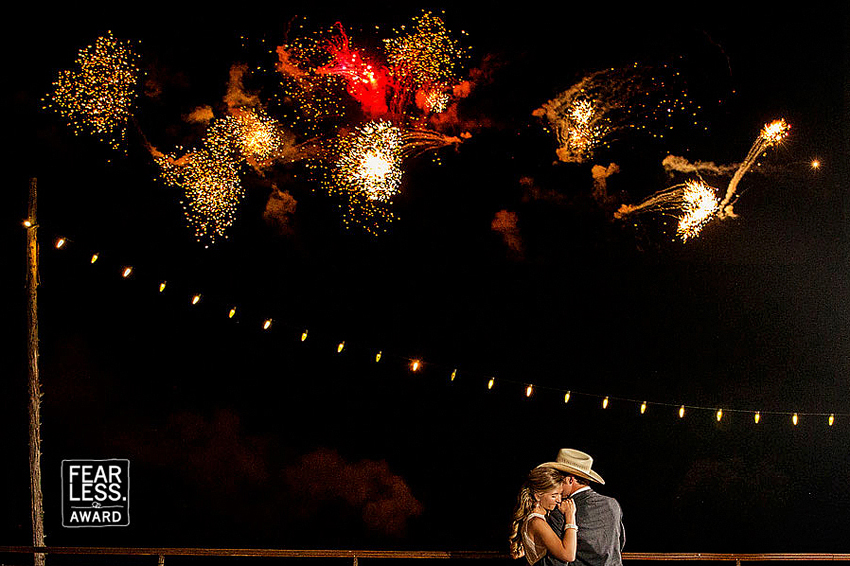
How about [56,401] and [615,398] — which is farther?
[615,398]

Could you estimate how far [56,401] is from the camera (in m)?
6.26

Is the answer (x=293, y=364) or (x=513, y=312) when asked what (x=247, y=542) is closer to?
(x=293, y=364)

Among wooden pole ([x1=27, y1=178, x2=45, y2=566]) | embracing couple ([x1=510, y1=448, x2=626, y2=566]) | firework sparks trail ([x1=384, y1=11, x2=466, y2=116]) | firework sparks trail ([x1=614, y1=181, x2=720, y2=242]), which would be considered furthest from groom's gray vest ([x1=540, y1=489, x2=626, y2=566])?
wooden pole ([x1=27, y1=178, x2=45, y2=566])

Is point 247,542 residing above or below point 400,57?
below

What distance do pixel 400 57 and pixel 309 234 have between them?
1.52 m

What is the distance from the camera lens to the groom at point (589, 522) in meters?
2.83

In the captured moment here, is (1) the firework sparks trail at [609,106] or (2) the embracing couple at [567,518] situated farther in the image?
(1) the firework sparks trail at [609,106]

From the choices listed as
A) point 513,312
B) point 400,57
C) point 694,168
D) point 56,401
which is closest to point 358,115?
point 400,57

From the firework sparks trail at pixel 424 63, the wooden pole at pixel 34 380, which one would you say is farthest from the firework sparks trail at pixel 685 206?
the wooden pole at pixel 34 380

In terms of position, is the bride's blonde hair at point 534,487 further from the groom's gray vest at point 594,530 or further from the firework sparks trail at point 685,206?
the firework sparks trail at point 685,206

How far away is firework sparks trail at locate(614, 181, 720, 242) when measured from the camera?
21.6 ft

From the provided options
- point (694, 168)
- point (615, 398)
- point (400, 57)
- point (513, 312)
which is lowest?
point (615, 398)

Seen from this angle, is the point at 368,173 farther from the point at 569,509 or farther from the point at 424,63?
the point at 569,509

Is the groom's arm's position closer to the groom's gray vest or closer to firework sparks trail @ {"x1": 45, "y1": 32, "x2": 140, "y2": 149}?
the groom's gray vest
